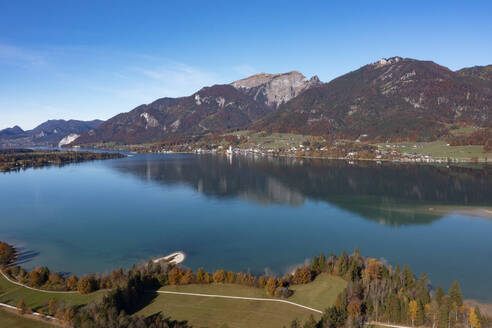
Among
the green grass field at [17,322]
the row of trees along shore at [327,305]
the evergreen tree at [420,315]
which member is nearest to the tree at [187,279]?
the row of trees along shore at [327,305]

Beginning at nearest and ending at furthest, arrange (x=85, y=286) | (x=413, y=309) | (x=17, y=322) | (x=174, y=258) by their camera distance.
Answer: (x=413, y=309) → (x=17, y=322) → (x=85, y=286) → (x=174, y=258)

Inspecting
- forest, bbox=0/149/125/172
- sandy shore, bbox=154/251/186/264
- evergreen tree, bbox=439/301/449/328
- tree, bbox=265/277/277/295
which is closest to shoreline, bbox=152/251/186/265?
sandy shore, bbox=154/251/186/264

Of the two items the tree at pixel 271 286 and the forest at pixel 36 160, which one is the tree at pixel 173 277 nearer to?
the tree at pixel 271 286

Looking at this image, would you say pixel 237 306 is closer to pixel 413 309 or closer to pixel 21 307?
pixel 413 309

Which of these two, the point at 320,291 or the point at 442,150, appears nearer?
the point at 320,291

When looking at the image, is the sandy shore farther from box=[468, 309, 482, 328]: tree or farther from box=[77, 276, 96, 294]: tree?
box=[468, 309, 482, 328]: tree

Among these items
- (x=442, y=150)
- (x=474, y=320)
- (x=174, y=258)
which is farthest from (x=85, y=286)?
(x=442, y=150)

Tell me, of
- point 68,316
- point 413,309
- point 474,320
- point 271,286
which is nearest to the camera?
point 474,320
